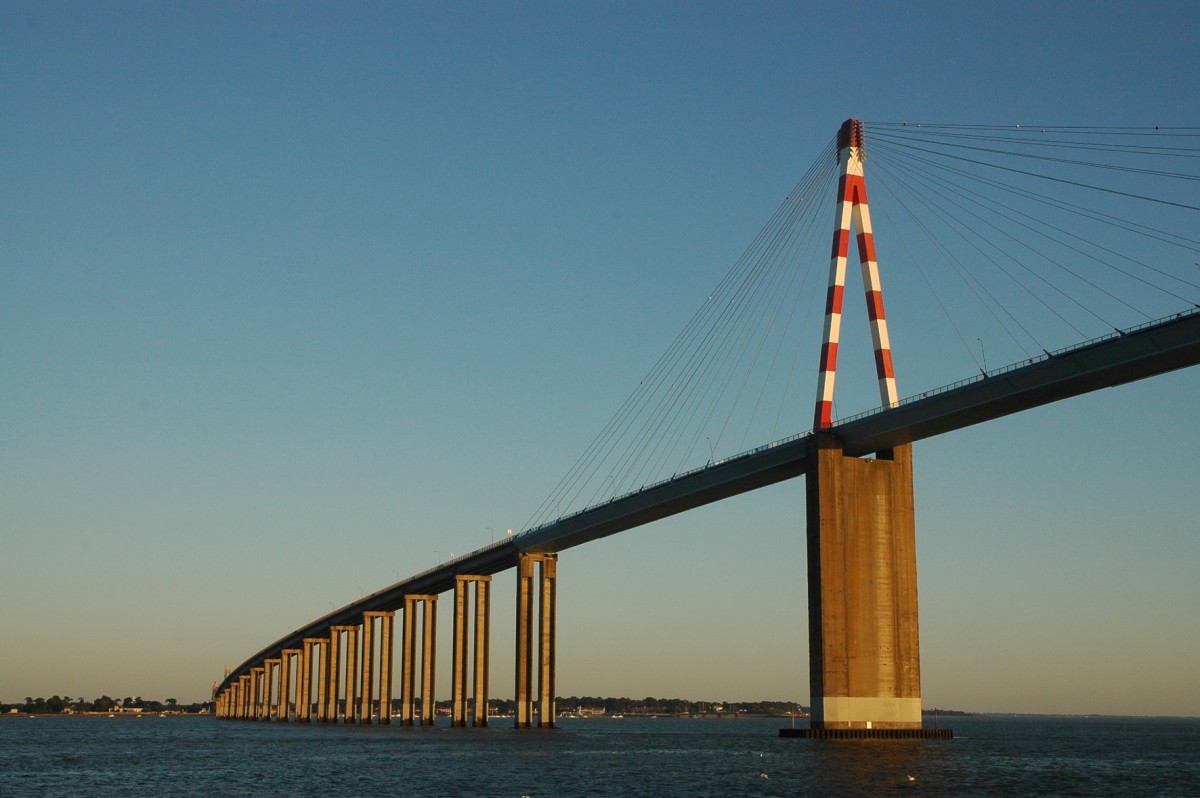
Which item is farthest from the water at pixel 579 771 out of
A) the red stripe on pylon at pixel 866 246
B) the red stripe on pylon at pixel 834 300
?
the red stripe on pylon at pixel 866 246

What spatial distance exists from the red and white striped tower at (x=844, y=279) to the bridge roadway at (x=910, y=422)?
7.65 feet

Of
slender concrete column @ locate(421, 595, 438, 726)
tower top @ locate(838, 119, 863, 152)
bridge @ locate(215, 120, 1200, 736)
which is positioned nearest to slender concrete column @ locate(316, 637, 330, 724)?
slender concrete column @ locate(421, 595, 438, 726)

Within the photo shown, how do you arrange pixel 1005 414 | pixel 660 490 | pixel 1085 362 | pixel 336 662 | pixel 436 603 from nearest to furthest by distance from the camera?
pixel 1085 362, pixel 1005 414, pixel 660 490, pixel 436 603, pixel 336 662

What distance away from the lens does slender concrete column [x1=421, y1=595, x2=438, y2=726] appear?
12731 centimetres

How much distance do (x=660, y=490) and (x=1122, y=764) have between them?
32.4 meters

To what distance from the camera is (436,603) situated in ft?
428

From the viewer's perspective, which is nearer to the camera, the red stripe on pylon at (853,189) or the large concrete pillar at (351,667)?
the red stripe on pylon at (853,189)

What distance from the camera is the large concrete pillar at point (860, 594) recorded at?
71.4m

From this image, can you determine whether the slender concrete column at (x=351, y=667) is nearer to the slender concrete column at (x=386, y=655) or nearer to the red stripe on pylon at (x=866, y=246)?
the slender concrete column at (x=386, y=655)

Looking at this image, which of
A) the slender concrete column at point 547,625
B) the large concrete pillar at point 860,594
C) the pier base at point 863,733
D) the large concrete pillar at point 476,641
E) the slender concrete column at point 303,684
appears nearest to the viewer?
the pier base at point 863,733

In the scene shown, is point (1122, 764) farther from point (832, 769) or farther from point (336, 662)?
point (336, 662)

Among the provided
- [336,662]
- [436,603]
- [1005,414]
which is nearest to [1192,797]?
[1005,414]

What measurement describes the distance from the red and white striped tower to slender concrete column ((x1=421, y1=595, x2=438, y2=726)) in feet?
212

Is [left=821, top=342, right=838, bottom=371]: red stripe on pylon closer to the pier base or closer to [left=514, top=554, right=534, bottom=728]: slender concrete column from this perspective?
the pier base
